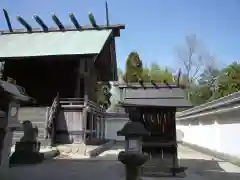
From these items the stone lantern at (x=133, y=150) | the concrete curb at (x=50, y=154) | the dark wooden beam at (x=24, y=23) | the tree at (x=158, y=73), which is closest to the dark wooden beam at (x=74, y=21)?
the dark wooden beam at (x=24, y=23)

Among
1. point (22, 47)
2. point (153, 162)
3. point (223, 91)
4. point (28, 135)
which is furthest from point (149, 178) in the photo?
point (223, 91)

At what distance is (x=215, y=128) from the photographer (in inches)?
583

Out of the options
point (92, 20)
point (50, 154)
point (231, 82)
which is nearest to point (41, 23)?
point (92, 20)

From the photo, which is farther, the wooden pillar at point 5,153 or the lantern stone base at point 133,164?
the wooden pillar at point 5,153

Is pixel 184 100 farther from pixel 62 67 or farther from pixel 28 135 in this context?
pixel 62 67

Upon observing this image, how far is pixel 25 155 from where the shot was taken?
10.5m

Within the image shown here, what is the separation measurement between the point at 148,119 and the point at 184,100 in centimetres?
134

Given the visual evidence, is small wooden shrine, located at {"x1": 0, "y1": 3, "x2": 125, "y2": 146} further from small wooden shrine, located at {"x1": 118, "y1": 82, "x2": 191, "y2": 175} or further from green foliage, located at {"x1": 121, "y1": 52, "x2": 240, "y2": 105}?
small wooden shrine, located at {"x1": 118, "y1": 82, "x2": 191, "y2": 175}

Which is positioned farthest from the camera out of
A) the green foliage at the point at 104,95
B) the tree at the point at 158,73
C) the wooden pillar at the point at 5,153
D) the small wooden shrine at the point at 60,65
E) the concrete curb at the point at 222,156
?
the tree at the point at 158,73

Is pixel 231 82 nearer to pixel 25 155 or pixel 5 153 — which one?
pixel 25 155

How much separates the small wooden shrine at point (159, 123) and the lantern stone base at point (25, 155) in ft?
15.6

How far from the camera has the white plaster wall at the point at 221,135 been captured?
11484mm

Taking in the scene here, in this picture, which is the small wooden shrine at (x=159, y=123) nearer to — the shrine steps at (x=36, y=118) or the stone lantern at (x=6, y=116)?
the stone lantern at (x=6, y=116)

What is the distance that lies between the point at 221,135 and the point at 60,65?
1205 cm
